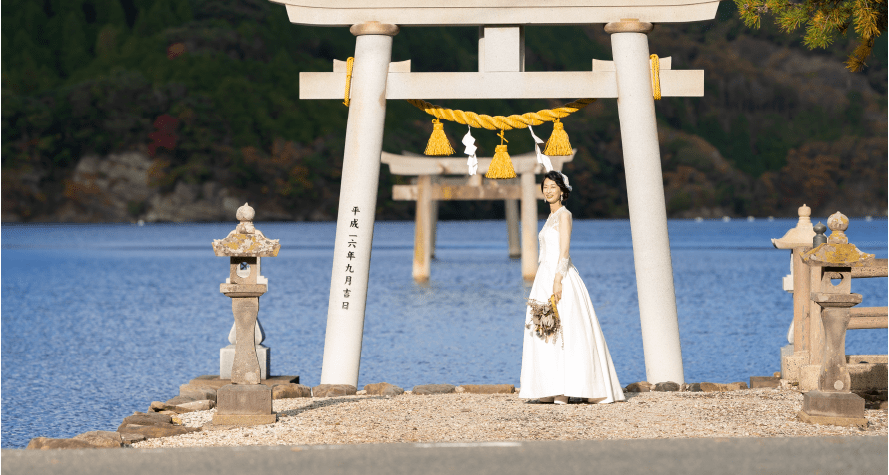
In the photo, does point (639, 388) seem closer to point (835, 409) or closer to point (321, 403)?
point (835, 409)

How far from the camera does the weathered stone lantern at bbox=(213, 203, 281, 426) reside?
6910mm

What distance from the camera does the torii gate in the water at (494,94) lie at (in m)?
9.12

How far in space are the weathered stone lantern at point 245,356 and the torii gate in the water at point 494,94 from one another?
85.0 inches

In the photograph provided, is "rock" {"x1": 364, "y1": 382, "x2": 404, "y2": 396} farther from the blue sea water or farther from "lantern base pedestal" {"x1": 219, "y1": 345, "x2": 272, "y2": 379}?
the blue sea water

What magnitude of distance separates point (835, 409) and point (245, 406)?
4.12 metres

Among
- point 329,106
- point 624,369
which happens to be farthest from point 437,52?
point 624,369

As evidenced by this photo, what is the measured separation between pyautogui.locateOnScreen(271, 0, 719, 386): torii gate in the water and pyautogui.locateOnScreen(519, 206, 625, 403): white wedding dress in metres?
1.78

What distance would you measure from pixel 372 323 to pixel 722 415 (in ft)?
54.1

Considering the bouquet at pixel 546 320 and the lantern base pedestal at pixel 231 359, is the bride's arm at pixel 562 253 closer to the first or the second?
the bouquet at pixel 546 320

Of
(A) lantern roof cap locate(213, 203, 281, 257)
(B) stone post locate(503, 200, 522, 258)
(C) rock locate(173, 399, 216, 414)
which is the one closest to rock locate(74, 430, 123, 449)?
(A) lantern roof cap locate(213, 203, 281, 257)

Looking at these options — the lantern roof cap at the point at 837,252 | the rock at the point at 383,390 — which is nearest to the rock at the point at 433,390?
the rock at the point at 383,390

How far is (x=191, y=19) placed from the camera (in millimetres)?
101625

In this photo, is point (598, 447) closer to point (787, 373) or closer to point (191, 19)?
point (787, 373)

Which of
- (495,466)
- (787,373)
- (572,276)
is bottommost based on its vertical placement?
(495,466)
